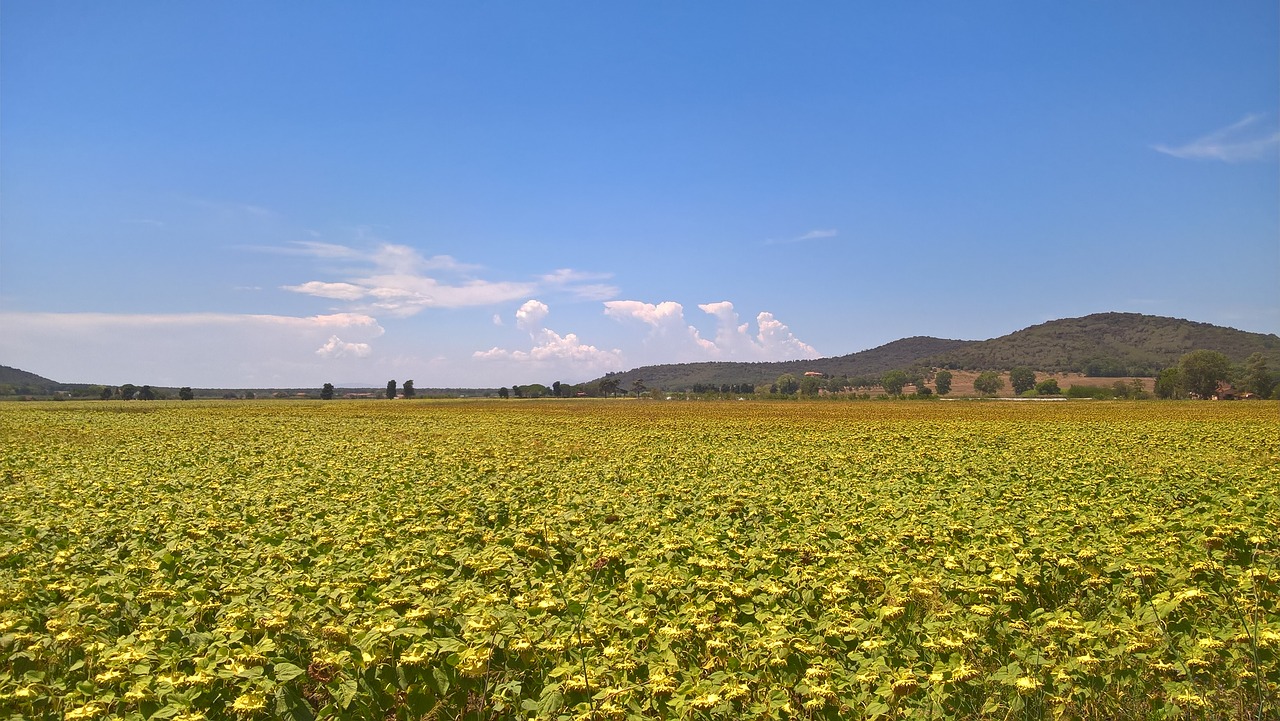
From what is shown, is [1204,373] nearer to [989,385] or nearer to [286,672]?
[989,385]

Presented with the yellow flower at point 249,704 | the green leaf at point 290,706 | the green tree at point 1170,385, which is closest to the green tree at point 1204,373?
the green tree at point 1170,385

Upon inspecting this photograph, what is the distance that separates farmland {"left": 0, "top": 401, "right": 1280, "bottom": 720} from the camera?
4996mm

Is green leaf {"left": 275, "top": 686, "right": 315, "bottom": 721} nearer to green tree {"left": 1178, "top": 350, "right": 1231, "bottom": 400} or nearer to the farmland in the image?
the farmland

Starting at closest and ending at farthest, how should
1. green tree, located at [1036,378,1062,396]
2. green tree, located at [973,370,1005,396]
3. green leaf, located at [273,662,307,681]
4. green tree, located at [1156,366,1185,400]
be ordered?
1. green leaf, located at [273,662,307,681]
2. green tree, located at [1156,366,1185,400]
3. green tree, located at [1036,378,1062,396]
4. green tree, located at [973,370,1005,396]

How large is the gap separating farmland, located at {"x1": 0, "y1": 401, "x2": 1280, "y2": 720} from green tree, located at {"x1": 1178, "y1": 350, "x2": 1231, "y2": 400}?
146719mm

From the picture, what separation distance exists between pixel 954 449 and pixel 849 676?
74.3 feet

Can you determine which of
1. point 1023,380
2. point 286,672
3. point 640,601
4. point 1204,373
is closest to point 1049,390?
point 1023,380

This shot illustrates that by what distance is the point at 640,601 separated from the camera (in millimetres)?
6641

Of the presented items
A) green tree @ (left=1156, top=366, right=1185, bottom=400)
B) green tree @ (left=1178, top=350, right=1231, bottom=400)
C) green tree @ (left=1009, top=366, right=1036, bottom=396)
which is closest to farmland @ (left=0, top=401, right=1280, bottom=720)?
green tree @ (left=1156, top=366, right=1185, bottom=400)

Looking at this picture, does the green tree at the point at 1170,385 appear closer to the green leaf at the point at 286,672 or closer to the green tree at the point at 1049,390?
the green tree at the point at 1049,390

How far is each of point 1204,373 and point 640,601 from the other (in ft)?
528

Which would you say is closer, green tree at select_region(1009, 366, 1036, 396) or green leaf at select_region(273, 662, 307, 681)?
green leaf at select_region(273, 662, 307, 681)

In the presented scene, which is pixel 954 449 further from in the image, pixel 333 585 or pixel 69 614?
pixel 69 614

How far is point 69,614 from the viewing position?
20.4ft
